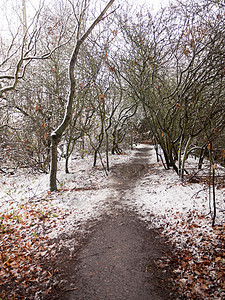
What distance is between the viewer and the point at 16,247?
13.8 ft

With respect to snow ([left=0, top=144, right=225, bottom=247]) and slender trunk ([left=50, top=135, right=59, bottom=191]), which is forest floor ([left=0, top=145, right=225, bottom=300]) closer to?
snow ([left=0, top=144, right=225, bottom=247])

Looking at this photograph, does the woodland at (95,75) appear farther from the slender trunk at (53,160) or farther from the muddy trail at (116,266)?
the muddy trail at (116,266)

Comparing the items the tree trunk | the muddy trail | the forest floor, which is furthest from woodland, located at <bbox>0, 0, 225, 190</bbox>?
the muddy trail

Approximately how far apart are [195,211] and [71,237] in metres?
3.31

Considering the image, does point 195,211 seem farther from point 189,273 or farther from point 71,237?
point 71,237

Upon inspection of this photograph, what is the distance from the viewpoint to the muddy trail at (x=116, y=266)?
291 cm

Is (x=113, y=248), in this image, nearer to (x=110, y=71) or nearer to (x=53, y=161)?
(x=53, y=161)

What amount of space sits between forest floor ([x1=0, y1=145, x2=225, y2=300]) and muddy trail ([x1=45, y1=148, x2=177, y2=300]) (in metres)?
0.02

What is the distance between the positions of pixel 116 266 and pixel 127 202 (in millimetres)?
2999

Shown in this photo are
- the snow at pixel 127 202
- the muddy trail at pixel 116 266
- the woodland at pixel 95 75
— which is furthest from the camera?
the woodland at pixel 95 75

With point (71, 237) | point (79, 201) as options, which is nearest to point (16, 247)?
point (71, 237)

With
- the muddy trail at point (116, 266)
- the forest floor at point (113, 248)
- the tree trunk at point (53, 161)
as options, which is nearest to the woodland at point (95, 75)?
the tree trunk at point (53, 161)

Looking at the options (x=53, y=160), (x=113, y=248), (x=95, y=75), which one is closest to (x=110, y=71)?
(x=95, y=75)

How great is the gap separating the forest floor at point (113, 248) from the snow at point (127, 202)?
0.03 meters
